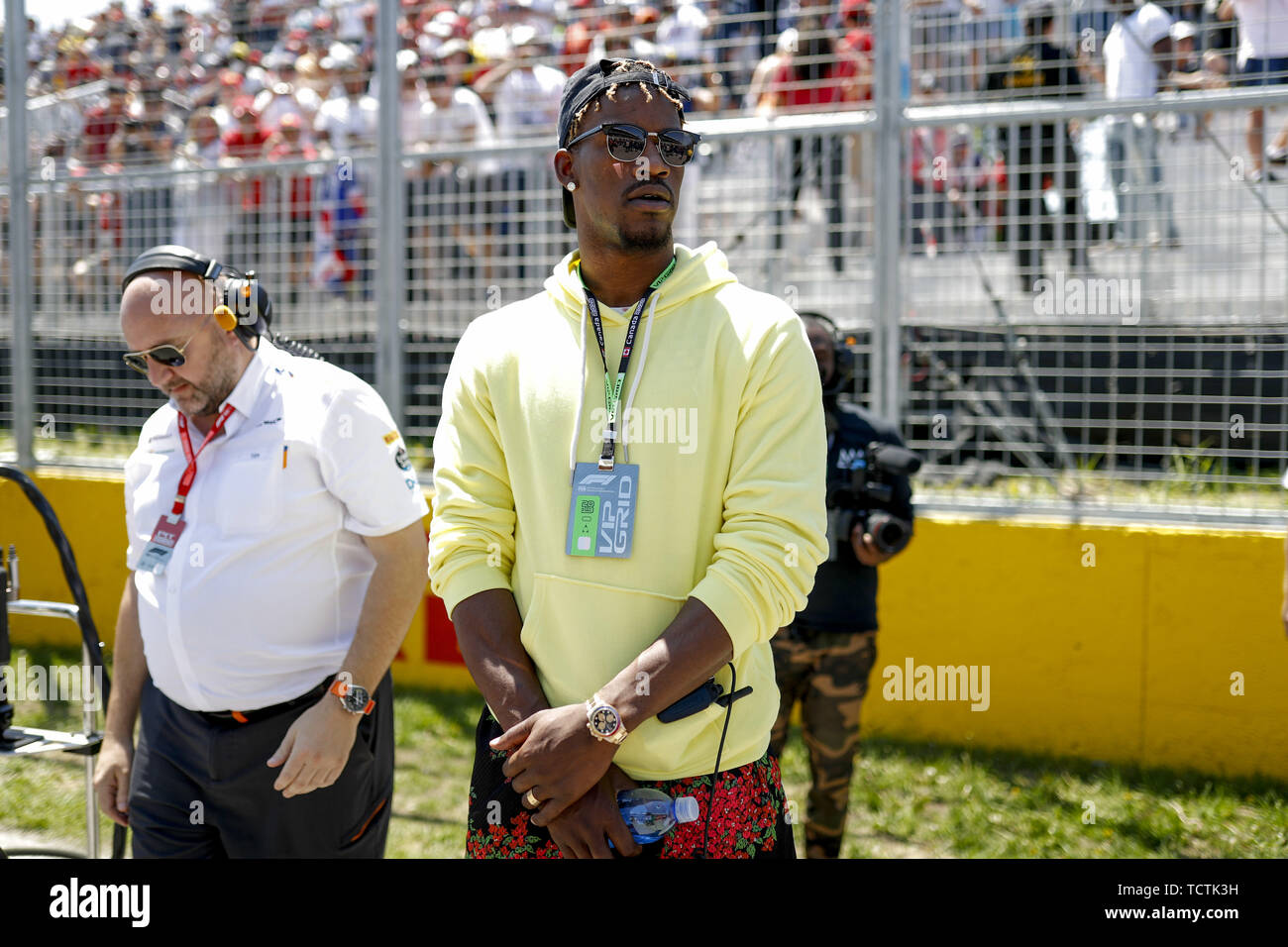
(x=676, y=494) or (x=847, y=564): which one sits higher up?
(x=676, y=494)

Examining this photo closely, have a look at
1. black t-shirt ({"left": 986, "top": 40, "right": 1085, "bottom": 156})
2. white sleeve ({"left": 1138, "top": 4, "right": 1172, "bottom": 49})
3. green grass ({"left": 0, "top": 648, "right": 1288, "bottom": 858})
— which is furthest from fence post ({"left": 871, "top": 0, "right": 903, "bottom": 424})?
green grass ({"left": 0, "top": 648, "right": 1288, "bottom": 858})

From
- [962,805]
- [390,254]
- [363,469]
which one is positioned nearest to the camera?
[363,469]

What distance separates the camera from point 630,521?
2.23 meters

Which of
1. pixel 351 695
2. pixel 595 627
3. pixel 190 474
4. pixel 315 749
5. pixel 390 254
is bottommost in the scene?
pixel 315 749

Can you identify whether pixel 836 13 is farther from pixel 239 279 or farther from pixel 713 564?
pixel 713 564

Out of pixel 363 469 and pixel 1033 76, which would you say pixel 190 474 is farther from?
pixel 1033 76

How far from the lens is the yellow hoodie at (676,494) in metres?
2.21

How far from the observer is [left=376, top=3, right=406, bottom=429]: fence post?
6609mm

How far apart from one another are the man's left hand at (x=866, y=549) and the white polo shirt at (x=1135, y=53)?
276 cm

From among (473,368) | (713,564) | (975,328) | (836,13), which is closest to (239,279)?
(473,368)

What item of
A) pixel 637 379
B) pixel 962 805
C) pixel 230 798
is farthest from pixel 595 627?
pixel 962 805

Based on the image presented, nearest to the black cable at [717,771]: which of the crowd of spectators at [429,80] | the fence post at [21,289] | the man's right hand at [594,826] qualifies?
the man's right hand at [594,826]

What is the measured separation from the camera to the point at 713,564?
218 centimetres

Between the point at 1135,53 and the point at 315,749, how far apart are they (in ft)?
16.0
